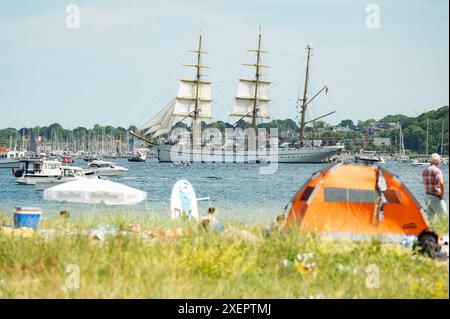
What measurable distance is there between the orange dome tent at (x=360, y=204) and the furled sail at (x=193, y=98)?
10904 centimetres

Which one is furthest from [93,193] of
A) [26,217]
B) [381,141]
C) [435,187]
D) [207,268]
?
[381,141]

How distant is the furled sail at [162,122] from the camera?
123 m

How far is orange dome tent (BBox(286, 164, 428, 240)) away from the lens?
14672 millimetres

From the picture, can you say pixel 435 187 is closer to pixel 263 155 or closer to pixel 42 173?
pixel 42 173

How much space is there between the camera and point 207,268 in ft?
34.5

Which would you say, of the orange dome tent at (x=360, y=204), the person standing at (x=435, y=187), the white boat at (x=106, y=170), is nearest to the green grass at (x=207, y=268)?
the orange dome tent at (x=360, y=204)

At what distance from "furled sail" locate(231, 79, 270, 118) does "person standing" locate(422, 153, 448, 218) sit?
110466mm

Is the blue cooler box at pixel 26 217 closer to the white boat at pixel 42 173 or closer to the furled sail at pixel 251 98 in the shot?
the white boat at pixel 42 173

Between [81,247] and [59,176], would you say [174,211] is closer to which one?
[81,247]

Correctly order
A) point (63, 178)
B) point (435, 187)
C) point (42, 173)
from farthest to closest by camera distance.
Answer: point (42, 173)
point (63, 178)
point (435, 187)

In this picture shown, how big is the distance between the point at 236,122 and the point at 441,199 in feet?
374

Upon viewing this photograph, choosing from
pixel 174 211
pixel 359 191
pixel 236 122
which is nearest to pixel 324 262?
pixel 359 191

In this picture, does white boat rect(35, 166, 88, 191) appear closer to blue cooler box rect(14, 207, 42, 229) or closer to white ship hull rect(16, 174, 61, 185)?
white ship hull rect(16, 174, 61, 185)

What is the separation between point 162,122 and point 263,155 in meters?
18.8
